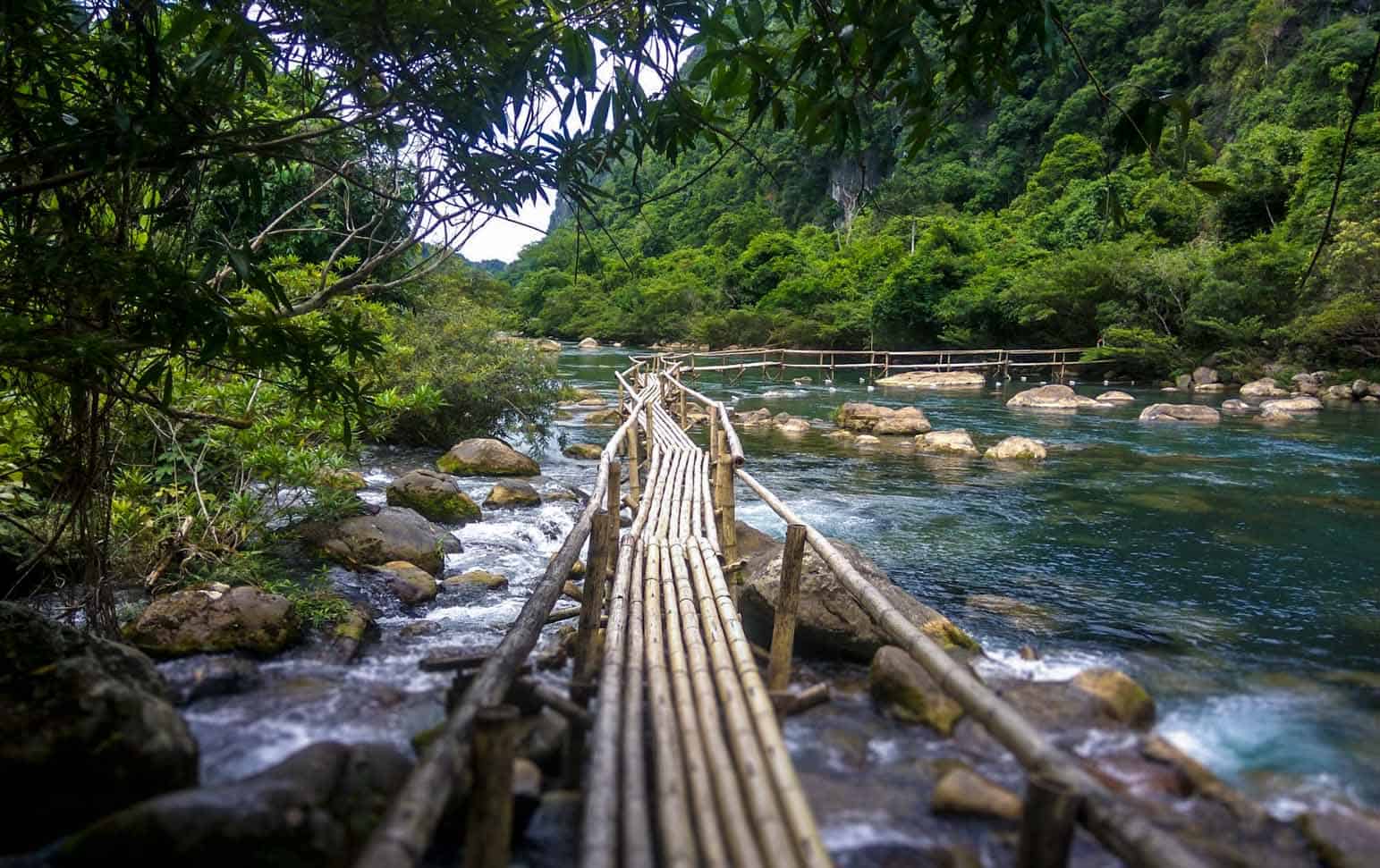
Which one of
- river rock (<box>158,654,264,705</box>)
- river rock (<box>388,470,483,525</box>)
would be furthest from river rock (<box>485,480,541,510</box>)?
river rock (<box>158,654,264,705</box>)

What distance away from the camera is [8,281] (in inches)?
93.8

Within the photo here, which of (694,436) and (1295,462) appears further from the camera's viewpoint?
(694,436)

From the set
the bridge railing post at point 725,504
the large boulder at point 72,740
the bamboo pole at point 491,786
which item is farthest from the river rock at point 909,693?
the large boulder at point 72,740

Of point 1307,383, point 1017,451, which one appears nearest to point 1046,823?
point 1017,451

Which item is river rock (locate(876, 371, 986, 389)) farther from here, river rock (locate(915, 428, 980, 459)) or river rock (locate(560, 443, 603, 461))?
river rock (locate(560, 443, 603, 461))

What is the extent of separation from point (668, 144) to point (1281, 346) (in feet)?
78.7

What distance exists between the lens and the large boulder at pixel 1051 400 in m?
18.5

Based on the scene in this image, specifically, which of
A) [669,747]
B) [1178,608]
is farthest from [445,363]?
[669,747]

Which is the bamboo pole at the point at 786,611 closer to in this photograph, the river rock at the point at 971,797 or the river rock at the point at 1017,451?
the river rock at the point at 971,797

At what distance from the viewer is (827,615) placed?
4.54 m

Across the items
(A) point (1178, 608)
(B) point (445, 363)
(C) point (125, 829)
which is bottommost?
(A) point (1178, 608)

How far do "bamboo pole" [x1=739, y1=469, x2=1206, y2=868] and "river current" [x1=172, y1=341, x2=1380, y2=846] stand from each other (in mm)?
1996

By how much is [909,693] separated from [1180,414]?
1499 cm

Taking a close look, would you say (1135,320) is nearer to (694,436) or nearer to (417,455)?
(694,436)
